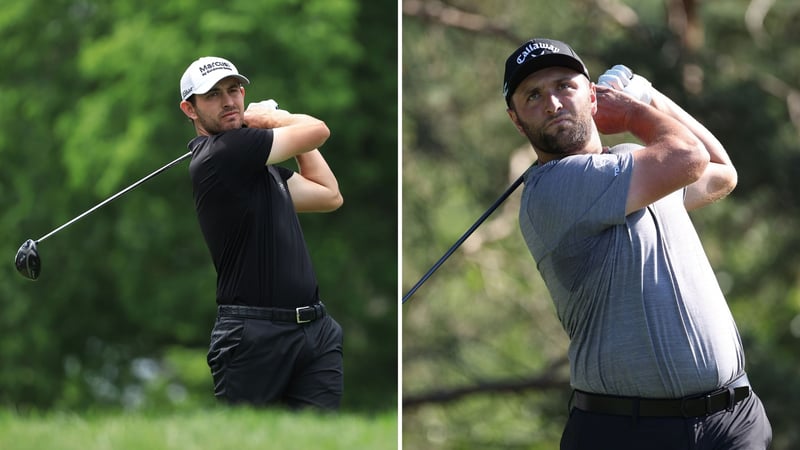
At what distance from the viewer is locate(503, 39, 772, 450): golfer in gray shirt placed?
365cm

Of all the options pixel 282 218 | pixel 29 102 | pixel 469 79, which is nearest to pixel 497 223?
pixel 469 79

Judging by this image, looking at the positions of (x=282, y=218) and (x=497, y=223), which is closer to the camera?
(x=282, y=218)

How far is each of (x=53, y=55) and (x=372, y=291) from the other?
5.77 meters

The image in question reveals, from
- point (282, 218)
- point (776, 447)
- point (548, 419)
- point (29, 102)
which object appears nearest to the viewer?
point (282, 218)

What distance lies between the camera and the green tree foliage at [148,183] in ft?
52.6

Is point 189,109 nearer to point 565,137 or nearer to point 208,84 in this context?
point 208,84

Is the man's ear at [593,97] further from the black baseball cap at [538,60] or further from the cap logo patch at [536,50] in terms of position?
the cap logo patch at [536,50]

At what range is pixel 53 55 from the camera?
61.5 feet

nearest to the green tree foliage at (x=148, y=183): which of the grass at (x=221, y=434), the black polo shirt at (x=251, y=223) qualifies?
the black polo shirt at (x=251, y=223)

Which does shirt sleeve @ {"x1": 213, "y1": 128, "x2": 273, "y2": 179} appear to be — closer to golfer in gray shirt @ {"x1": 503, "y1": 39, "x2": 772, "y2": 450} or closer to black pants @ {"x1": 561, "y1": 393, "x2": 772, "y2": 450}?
golfer in gray shirt @ {"x1": 503, "y1": 39, "x2": 772, "y2": 450}

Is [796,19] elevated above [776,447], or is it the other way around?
[796,19]

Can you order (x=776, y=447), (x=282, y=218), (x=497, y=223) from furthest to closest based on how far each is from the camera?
(x=497, y=223) → (x=776, y=447) → (x=282, y=218)

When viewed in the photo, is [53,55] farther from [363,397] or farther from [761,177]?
[761,177]

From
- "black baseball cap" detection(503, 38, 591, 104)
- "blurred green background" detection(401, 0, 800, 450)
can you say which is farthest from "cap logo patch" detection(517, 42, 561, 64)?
"blurred green background" detection(401, 0, 800, 450)
